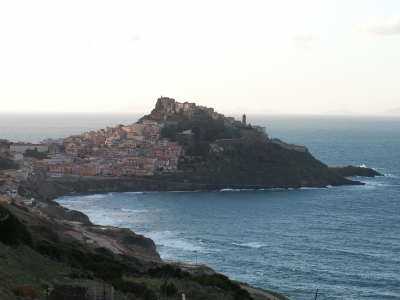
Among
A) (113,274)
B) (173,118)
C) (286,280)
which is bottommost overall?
(286,280)

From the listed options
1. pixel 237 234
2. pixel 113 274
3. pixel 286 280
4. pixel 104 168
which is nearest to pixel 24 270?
pixel 113 274

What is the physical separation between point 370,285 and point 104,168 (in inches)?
1615

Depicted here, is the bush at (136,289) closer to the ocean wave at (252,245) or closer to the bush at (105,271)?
the bush at (105,271)

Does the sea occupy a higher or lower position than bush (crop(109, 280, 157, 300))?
lower

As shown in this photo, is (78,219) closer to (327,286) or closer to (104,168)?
(327,286)

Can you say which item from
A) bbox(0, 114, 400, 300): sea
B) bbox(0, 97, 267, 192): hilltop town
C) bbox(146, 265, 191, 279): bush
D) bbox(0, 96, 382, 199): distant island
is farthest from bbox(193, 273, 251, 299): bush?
bbox(0, 96, 382, 199): distant island

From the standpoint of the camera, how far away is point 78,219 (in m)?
37.5

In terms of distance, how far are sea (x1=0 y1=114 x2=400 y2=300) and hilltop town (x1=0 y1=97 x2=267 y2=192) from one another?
7068mm

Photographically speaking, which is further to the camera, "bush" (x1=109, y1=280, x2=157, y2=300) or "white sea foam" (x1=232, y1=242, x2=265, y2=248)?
"white sea foam" (x1=232, y1=242, x2=265, y2=248)

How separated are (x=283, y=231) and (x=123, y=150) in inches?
1520

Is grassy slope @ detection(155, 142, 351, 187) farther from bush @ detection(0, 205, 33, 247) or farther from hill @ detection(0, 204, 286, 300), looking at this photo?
bush @ detection(0, 205, 33, 247)

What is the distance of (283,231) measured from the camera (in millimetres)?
37031

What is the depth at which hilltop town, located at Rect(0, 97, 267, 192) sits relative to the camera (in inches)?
2429

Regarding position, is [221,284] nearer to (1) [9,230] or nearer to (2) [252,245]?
(1) [9,230]
